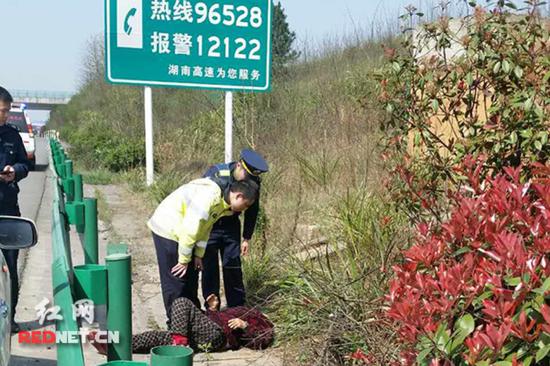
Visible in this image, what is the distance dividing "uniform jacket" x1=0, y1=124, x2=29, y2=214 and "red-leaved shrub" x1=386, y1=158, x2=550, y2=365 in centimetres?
332

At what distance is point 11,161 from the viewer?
5094mm

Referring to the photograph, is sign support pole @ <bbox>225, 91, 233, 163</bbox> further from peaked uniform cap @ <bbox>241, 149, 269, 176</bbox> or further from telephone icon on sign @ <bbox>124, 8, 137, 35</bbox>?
peaked uniform cap @ <bbox>241, 149, 269, 176</bbox>

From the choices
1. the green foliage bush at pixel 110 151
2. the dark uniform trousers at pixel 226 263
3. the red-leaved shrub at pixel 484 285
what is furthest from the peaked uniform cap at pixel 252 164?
the green foliage bush at pixel 110 151

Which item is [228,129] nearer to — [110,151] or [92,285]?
[92,285]

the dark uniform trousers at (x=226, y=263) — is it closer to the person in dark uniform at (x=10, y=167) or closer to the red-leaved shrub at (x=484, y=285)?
the person in dark uniform at (x=10, y=167)

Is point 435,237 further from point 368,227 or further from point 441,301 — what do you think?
point 368,227

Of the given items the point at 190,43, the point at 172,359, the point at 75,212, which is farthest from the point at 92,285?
the point at 190,43

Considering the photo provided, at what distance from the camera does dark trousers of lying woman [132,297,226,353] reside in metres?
4.50

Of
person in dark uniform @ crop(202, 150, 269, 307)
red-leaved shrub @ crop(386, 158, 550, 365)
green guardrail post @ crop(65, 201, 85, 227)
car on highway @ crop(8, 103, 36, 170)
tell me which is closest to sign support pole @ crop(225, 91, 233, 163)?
green guardrail post @ crop(65, 201, 85, 227)

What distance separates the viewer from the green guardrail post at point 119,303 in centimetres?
286

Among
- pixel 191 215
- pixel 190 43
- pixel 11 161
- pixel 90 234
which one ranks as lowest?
pixel 90 234

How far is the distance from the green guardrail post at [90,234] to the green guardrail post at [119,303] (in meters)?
2.36

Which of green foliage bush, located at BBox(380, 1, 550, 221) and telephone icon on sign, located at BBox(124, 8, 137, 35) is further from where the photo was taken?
telephone icon on sign, located at BBox(124, 8, 137, 35)

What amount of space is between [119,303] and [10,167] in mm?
2533
